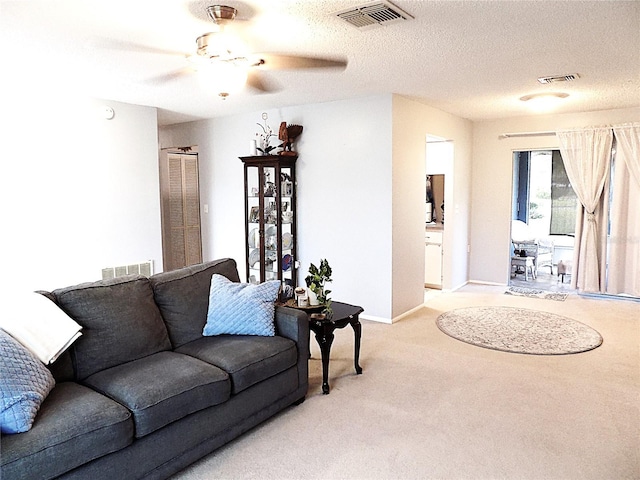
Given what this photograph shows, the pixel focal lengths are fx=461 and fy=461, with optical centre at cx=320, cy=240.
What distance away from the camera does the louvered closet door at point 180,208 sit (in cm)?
653

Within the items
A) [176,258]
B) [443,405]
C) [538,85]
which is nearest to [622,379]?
[443,405]

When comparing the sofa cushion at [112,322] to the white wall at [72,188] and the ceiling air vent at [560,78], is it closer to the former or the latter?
the white wall at [72,188]

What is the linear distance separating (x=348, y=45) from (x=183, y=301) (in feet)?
6.49

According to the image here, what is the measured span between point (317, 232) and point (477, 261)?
9.34 feet

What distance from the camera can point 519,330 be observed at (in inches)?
178

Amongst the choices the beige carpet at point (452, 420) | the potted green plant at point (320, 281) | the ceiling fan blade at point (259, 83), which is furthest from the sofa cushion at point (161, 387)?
the ceiling fan blade at point (259, 83)

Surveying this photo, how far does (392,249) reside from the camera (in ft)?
15.5

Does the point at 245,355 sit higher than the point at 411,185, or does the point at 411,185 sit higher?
the point at 411,185

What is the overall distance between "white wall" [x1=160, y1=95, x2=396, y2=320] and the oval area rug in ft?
2.71

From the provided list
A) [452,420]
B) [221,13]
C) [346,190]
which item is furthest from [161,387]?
[346,190]

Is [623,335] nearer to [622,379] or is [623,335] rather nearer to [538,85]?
[622,379]

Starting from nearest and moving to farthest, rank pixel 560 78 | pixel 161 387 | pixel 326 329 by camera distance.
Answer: pixel 161 387 → pixel 326 329 → pixel 560 78

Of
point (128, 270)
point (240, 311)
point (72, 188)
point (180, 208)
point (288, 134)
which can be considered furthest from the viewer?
point (180, 208)

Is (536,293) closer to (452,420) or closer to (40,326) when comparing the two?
(452,420)
